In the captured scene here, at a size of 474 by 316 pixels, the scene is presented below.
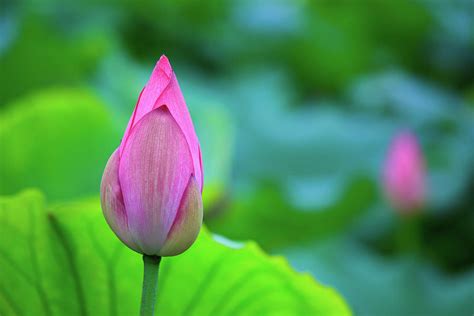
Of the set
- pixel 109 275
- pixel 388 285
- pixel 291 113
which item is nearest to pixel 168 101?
pixel 109 275

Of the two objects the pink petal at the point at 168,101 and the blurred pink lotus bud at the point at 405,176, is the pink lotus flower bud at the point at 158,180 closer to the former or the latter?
the pink petal at the point at 168,101

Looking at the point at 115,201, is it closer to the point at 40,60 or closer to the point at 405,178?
the point at 405,178

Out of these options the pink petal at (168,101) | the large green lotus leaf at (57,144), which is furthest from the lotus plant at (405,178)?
the pink petal at (168,101)

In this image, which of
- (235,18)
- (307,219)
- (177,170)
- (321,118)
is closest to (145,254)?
(177,170)

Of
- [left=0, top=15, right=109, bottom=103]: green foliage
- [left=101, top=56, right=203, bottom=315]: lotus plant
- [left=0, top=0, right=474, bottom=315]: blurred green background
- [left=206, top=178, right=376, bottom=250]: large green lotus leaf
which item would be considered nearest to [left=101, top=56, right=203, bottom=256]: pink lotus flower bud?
[left=101, top=56, right=203, bottom=315]: lotus plant

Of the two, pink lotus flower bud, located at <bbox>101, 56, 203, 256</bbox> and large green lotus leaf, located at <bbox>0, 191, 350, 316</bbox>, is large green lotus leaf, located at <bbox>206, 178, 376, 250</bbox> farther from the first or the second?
pink lotus flower bud, located at <bbox>101, 56, 203, 256</bbox>

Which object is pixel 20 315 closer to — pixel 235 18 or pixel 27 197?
pixel 27 197
